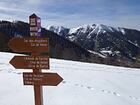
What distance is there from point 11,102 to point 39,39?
7.96 feet

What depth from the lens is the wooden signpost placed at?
6839mm

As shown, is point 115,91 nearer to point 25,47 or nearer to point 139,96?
point 139,96

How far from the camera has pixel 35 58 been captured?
6.95 meters

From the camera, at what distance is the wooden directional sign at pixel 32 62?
272 inches

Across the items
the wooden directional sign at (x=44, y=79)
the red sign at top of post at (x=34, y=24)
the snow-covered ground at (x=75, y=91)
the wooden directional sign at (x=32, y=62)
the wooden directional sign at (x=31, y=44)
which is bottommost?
the snow-covered ground at (x=75, y=91)

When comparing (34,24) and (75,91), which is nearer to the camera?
(34,24)

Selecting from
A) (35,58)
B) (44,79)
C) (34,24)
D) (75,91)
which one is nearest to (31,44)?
(35,58)

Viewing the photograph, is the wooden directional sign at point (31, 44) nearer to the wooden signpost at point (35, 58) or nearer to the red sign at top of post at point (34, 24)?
the wooden signpost at point (35, 58)

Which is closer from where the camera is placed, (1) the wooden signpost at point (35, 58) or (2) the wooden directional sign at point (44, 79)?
(1) the wooden signpost at point (35, 58)

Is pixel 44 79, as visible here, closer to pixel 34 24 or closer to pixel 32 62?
pixel 32 62

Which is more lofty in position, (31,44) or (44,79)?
(31,44)

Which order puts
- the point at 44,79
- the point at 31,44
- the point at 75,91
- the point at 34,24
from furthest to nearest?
the point at 75,91 → the point at 44,79 → the point at 31,44 → the point at 34,24

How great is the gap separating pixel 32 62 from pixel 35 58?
11cm

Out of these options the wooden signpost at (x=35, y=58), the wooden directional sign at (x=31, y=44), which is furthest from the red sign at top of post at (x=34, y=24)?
the wooden directional sign at (x=31, y=44)
